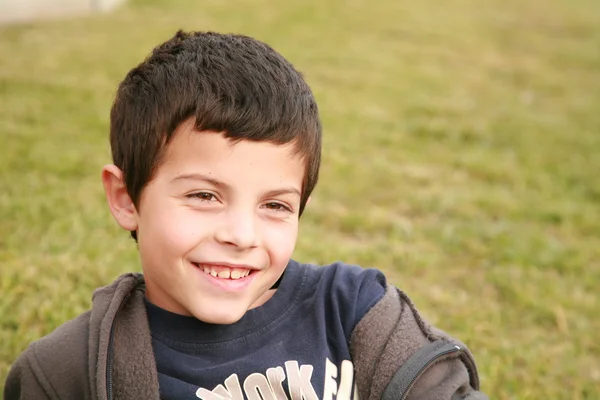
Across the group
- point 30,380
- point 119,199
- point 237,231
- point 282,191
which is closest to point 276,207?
point 282,191

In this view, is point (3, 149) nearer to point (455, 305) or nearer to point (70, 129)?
point (70, 129)

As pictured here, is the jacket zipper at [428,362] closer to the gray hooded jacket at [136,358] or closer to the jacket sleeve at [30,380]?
the gray hooded jacket at [136,358]

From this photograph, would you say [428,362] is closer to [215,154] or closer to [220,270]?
[220,270]

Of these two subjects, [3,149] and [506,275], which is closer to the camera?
[506,275]

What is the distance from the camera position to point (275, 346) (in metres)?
1.84

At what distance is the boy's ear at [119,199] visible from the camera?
1.87 m

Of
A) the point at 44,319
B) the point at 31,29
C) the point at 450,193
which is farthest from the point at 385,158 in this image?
the point at 31,29

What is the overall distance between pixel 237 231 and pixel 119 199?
0.43 m

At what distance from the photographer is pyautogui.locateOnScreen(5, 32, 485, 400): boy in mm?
1689

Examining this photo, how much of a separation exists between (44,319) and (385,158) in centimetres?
307

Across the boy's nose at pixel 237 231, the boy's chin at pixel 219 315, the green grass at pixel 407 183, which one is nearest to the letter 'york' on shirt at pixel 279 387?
the boy's chin at pixel 219 315

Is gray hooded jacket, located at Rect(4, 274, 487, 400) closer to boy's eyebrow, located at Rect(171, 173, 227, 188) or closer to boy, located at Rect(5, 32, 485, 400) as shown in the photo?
boy, located at Rect(5, 32, 485, 400)

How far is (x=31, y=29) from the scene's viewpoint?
790 cm

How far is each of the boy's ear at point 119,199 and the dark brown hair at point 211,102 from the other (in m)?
0.03
